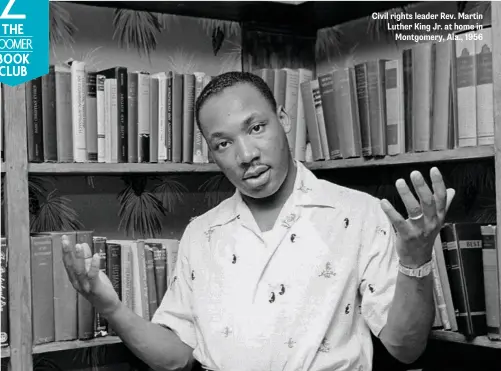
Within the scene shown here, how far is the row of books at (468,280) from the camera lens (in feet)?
5.38

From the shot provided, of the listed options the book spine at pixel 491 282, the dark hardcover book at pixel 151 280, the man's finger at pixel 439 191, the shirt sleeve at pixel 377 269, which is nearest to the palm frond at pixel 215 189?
the dark hardcover book at pixel 151 280

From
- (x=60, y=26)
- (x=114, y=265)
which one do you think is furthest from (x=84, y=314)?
(x=60, y=26)

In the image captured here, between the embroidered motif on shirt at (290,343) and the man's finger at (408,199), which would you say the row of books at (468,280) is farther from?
the man's finger at (408,199)

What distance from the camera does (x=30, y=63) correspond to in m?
1.86

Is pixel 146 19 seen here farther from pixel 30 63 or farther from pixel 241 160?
pixel 241 160

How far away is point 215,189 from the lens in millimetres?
2393

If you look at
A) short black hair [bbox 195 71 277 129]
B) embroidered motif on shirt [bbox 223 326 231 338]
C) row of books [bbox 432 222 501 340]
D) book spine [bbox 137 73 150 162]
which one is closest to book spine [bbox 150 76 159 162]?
book spine [bbox 137 73 150 162]

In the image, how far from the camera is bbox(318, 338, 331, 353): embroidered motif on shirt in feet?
5.09

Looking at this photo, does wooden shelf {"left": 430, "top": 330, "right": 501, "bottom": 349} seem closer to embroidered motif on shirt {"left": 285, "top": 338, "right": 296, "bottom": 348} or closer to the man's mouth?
embroidered motif on shirt {"left": 285, "top": 338, "right": 296, "bottom": 348}

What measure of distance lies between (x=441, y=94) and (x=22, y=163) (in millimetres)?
1006

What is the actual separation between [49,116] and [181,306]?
57 cm

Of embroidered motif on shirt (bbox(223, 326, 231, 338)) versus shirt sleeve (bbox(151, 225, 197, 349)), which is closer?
embroidered motif on shirt (bbox(223, 326, 231, 338))

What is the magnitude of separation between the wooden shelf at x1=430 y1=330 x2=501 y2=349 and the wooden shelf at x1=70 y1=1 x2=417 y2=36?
0.98m

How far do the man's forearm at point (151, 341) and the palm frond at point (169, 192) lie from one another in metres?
0.61
